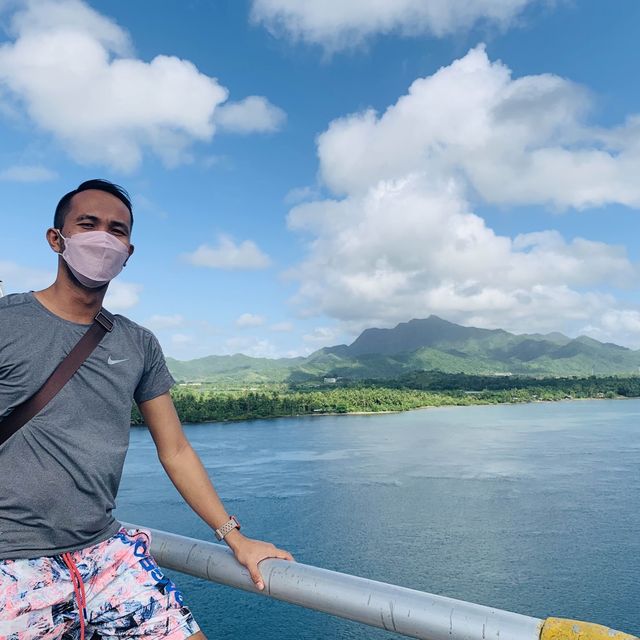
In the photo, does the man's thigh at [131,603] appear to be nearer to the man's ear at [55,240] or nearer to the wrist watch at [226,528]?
the wrist watch at [226,528]

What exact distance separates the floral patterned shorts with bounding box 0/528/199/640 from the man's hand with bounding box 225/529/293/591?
11cm

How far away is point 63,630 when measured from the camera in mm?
832

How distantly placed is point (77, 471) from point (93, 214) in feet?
1.32

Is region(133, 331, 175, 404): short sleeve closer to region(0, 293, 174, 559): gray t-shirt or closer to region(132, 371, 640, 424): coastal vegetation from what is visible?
region(0, 293, 174, 559): gray t-shirt

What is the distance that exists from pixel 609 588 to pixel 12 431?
40.4 feet

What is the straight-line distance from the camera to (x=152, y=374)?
102 centimetres

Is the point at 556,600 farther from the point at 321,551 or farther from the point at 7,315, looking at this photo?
the point at 7,315

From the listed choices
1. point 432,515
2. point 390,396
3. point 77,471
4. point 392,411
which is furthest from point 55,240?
point 390,396

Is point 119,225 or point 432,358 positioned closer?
point 119,225

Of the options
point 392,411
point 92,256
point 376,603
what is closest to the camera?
point 376,603

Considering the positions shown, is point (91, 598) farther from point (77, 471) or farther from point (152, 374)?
point (152, 374)

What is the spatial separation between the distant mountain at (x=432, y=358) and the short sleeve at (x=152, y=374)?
86.4 m

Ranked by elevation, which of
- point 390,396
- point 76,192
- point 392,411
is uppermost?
point 76,192

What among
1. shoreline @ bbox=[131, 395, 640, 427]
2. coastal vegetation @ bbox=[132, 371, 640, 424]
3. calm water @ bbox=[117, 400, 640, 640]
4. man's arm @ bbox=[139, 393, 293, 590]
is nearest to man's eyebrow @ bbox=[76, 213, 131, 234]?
man's arm @ bbox=[139, 393, 293, 590]
